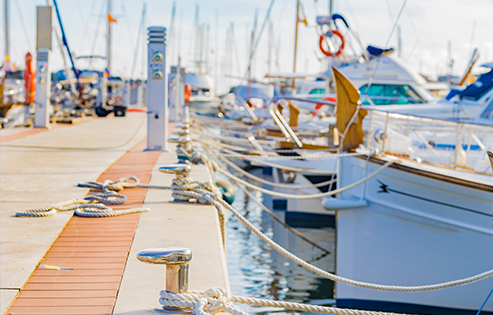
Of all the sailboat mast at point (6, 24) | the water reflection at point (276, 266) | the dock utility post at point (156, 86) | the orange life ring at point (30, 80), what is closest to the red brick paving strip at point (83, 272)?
the water reflection at point (276, 266)

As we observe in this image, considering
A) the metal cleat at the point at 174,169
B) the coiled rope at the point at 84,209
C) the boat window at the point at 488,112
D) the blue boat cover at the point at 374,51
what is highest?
the blue boat cover at the point at 374,51

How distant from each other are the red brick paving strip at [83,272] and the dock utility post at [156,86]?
525 centimetres

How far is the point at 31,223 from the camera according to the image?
15.0 feet

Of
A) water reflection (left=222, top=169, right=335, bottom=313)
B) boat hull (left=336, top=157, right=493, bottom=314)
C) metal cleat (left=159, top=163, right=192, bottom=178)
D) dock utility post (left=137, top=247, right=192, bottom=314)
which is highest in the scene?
metal cleat (left=159, top=163, right=192, bottom=178)

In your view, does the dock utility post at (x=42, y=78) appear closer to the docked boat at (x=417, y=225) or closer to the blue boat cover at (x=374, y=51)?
the blue boat cover at (x=374, y=51)

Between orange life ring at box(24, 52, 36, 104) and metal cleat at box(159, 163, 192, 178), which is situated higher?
orange life ring at box(24, 52, 36, 104)

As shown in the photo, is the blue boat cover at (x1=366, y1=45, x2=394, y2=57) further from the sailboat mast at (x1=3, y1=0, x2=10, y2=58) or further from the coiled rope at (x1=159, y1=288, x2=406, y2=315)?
the sailboat mast at (x1=3, y1=0, x2=10, y2=58)

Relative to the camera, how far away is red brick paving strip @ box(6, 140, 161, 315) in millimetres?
2938

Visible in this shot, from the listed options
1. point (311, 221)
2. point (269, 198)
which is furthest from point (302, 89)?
point (311, 221)

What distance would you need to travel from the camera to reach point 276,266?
10797mm

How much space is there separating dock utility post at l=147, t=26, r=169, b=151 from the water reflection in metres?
3.01

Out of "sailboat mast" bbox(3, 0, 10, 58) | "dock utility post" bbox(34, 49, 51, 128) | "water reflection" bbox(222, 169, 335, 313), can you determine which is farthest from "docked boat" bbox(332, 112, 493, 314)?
"sailboat mast" bbox(3, 0, 10, 58)

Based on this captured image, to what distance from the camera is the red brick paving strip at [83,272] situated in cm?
294

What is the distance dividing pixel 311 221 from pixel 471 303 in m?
7.65
